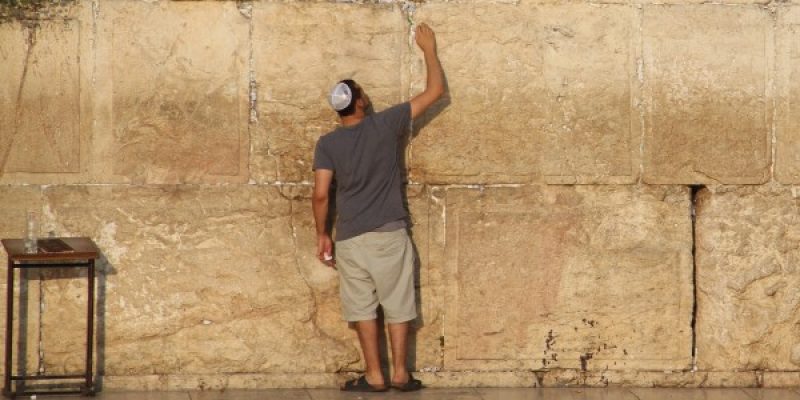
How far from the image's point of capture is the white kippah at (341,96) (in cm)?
705

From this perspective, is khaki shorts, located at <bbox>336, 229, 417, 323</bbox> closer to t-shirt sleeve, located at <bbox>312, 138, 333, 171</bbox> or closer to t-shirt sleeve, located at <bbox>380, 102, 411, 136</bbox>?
t-shirt sleeve, located at <bbox>312, 138, 333, 171</bbox>

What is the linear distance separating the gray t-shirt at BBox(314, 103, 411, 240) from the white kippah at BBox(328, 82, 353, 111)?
126mm

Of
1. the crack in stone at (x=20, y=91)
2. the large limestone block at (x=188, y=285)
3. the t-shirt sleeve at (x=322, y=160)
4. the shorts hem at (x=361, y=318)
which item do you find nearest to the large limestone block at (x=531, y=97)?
the t-shirt sleeve at (x=322, y=160)

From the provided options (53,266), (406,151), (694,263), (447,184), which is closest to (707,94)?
(694,263)

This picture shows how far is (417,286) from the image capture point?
24.3ft

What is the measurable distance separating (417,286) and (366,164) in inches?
31.4

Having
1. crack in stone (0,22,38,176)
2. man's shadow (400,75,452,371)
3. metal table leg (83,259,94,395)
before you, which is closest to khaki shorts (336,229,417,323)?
man's shadow (400,75,452,371)

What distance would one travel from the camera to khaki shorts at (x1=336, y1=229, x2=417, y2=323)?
712 cm

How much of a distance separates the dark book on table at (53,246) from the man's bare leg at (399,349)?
1729 millimetres

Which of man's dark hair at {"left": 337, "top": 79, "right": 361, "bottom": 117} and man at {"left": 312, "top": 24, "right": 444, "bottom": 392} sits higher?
man's dark hair at {"left": 337, "top": 79, "right": 361, "bottom": 117}

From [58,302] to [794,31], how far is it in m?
4.27

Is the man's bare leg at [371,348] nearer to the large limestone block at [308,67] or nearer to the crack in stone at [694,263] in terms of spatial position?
the large limestone block at [308,67]

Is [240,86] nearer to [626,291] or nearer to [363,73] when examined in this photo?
[363,73]

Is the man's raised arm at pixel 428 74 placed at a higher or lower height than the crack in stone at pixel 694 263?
higher
